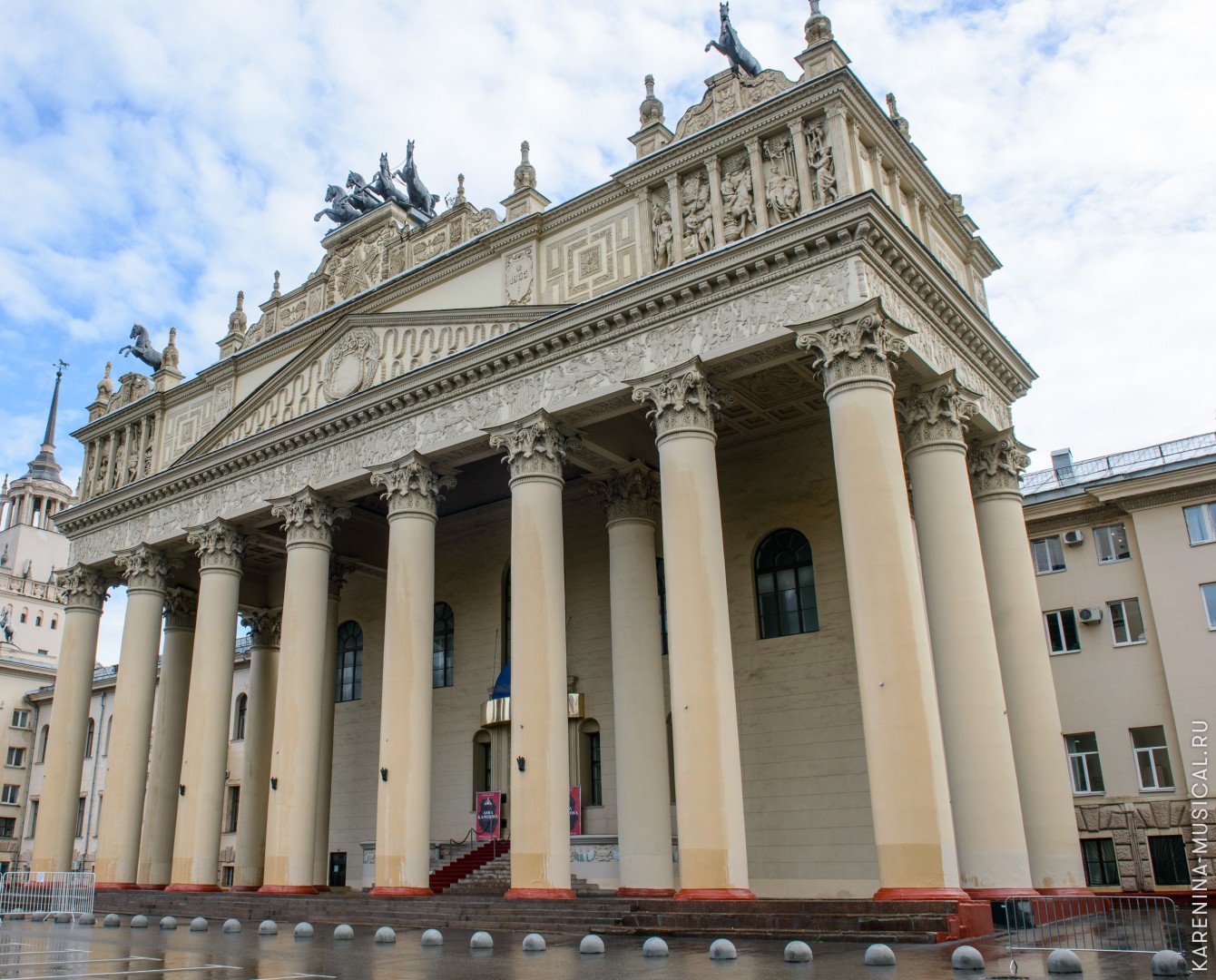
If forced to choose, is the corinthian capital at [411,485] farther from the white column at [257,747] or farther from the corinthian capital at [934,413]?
the corinthian capital at [934,413]

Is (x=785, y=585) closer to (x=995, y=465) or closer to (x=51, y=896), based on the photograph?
(x=995, y=465)

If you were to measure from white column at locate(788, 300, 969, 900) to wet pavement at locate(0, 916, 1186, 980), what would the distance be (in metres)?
2.20

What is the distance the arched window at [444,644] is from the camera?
31953mm

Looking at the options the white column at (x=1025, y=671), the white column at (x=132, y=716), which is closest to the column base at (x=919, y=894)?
the white column at (x=1025, y=671)

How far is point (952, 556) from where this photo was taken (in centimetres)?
2064

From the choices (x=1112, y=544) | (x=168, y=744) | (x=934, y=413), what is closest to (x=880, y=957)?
(x=934, y=413)

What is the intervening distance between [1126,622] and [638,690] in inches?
652

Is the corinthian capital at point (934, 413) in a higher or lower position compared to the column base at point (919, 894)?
higher

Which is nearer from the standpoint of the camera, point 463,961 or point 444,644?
point 463,961

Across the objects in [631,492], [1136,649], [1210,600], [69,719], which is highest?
[631,492]

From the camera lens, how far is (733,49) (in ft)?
75.0

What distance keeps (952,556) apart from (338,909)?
563 inches

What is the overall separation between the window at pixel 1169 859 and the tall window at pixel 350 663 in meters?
24.1

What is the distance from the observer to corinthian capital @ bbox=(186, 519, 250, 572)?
29156 mm
